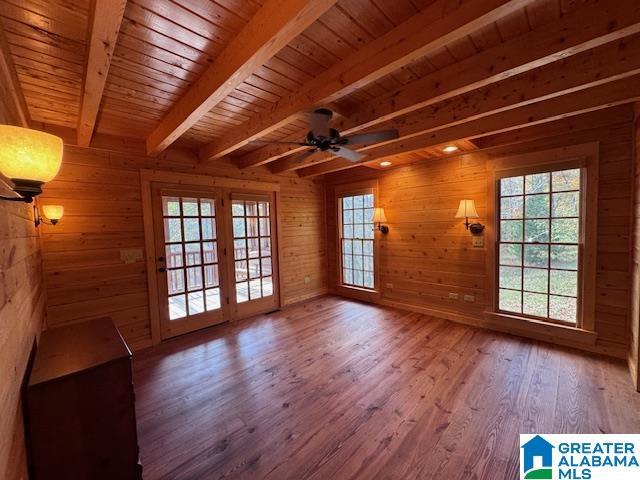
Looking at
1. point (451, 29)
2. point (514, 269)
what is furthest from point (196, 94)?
point (514, 269)

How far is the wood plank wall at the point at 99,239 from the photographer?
2795mm

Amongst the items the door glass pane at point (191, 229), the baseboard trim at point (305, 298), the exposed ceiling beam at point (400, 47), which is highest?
the exposed ceiling beam at point (400, 47)

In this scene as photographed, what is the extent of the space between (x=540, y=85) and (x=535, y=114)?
1.77ft

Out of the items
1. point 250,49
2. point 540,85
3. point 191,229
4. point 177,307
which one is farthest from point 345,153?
point 177,307

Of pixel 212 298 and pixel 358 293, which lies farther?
pixel 358 293

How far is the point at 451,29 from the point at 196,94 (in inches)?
68.2

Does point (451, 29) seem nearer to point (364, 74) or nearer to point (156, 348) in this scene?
point (364, 74)

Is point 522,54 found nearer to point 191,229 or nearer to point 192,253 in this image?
point 191,229

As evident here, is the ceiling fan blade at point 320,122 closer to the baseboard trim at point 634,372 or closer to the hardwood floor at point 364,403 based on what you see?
the hardwood floor at point 364,403

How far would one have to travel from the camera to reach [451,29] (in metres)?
1.36

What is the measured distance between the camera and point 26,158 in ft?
3.69

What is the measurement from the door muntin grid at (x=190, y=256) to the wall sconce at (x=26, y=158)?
2.37 metres

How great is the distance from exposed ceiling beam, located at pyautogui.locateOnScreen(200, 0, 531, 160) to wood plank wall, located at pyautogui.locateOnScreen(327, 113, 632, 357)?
96.5 inches

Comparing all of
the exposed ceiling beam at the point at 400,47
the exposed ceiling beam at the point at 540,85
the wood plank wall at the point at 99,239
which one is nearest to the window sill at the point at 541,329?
the exposed ceiling beam at the point at 540,85
